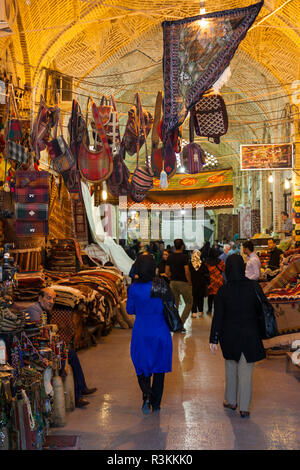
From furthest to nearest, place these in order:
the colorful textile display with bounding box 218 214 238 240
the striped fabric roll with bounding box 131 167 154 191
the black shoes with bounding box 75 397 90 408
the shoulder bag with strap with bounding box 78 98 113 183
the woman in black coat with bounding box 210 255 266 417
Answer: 1. the colorful textile display with bounding box 218 214 238 240
2. the striped fabric roll with bounding box 131 167 154 191
3. the shoulder bag with strap with bounding box 78 98 113 183
4. the black shoes with bounding box 75 397 90 408
5. the woman in black coat with bounding box 210 255 266 417

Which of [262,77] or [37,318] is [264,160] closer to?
[262,77]

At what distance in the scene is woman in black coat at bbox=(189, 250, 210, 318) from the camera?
Result: 9367 mm

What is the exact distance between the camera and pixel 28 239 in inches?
315

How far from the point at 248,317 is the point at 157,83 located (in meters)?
15.3

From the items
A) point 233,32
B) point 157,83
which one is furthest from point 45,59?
point 157,83

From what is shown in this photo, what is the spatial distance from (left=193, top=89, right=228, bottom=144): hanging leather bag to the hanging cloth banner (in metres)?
2.09

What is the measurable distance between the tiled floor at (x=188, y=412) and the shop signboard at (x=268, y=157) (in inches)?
302

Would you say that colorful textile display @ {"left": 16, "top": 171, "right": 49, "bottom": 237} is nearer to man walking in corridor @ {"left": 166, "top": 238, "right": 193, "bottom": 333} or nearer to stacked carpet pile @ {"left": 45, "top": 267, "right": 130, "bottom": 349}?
stacked carpet pile @ {"left": 45, "top": 267, "right": 130, "bottom": 349}

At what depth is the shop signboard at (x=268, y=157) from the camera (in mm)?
13141

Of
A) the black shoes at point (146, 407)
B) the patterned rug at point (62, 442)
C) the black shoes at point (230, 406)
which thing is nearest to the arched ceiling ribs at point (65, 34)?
the black shoes at point (146, 407)

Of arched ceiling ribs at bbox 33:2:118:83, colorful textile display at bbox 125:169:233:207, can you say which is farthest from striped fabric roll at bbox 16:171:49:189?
colorful textile display at bbox 125:169:233:207

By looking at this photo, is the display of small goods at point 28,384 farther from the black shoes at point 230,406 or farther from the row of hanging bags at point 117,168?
the row of hanging bags at point 117,168

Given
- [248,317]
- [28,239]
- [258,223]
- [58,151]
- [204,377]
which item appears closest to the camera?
[248,317]

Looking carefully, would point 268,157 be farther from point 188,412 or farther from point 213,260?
point 188,412
